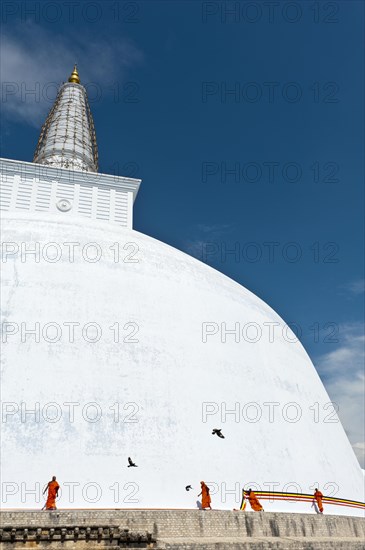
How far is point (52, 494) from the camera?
7078mm

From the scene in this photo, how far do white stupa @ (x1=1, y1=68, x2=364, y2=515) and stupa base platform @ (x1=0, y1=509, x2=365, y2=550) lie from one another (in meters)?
0.40

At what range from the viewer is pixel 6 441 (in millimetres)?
7602

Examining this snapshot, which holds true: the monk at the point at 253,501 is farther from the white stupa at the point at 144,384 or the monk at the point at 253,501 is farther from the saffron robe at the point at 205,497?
the saffron robe at the point at 205,497

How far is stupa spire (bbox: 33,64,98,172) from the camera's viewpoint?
17.8 meters

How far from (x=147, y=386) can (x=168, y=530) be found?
2.38 m

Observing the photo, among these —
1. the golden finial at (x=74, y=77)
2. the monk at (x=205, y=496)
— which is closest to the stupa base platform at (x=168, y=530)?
the monk at (x=205, y=496)

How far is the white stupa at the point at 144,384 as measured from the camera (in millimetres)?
7688

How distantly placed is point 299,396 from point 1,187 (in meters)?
10.6

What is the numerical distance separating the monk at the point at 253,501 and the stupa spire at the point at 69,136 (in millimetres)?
12806

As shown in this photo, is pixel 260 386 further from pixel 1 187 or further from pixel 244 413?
pixel 1 187

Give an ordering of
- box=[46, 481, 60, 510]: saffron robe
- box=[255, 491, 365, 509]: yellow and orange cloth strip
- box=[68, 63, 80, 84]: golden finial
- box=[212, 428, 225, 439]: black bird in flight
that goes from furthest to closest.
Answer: box=[68, 63, 80, 84]: golden finial, box=[212, 428, 225, 439]: black bird in flight, box=[255, 491, 365, 509]: yellow and orange cloth strip, box=[46, 481, 60, 510]: saffron robe

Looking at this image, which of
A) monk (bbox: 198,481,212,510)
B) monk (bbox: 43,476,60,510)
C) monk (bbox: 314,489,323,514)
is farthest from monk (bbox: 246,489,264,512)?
monk (bbox: 43,476,60,510)

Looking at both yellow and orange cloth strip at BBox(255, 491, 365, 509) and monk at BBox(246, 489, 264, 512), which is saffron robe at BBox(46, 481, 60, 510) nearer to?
monk at BBox(246, 489, 264, 512)

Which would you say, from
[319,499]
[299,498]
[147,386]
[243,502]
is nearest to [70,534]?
[147,386]
